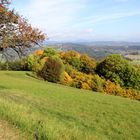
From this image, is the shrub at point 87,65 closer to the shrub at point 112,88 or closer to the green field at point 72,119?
the shrub at point 112,88

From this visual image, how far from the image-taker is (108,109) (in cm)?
2752

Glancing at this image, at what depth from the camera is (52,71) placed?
8281 centimetres

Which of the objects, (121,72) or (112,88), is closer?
(112,88)

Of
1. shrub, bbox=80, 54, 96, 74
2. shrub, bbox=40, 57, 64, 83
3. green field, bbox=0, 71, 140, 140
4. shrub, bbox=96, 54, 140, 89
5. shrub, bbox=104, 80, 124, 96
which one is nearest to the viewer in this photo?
green field, bbox=0, 71, 140, 140

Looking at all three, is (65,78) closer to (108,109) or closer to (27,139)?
(108,109)

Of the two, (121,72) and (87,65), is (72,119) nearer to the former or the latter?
(121,72)

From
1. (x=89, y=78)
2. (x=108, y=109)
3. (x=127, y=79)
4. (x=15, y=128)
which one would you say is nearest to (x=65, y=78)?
(x=89, y=78)

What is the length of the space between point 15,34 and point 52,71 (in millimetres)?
57513

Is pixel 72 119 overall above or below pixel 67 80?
above

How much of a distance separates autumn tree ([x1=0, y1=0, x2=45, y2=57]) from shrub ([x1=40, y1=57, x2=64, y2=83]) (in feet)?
183

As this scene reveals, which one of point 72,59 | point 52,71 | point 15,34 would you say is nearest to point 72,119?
point 15,34

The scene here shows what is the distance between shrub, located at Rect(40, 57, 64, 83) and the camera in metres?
83.1

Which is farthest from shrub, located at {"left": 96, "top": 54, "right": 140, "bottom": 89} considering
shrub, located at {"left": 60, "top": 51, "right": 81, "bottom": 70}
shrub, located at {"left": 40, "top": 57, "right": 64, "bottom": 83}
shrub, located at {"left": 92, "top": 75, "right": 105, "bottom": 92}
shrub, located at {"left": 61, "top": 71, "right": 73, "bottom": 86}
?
shrub, located at {"left": 40, "top": 57, "right": 64, "bottom": 83}

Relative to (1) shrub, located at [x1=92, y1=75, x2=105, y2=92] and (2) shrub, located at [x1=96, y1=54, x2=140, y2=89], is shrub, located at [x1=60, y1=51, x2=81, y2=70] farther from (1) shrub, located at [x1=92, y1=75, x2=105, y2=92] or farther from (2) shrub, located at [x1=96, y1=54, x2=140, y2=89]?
(1) shrub, located at [x1=92, y1=75, x2=105, y2=92]
